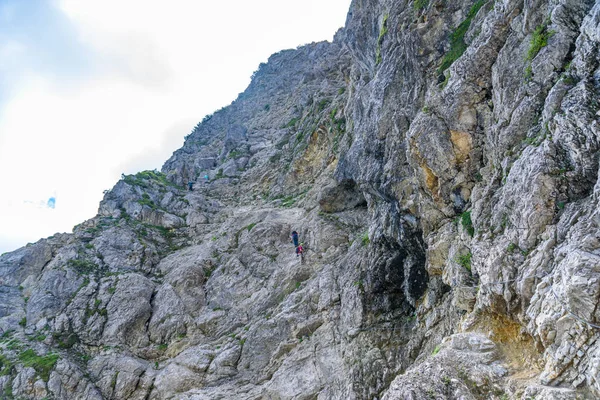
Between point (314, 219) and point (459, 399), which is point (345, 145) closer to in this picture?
point (314, 219)

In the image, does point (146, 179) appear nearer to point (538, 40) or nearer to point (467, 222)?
point (467, 222)

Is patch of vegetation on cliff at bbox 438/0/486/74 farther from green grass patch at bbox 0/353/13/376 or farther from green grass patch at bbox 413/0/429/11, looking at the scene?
green grass patch at bbox 0/353/13/376

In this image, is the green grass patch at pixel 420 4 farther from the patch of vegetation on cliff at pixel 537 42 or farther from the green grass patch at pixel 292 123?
the green grass patch at pixel 292 123

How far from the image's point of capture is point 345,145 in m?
32.0

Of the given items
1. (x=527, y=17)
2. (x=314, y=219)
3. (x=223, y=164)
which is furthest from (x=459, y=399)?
(x=223, y=164)

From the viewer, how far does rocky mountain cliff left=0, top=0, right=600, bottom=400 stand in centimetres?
1015

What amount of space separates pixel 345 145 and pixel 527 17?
19.3 meters

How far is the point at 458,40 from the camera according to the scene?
18328mm

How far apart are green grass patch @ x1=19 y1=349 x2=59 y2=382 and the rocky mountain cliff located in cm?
15

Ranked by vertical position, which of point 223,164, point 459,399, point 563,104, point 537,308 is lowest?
point 459,399

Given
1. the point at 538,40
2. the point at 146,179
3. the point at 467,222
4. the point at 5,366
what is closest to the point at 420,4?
the point at 538,40

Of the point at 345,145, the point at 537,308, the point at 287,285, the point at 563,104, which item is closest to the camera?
the point at 537,308

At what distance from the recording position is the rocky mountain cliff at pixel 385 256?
1015cm

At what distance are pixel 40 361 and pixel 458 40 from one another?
1239 inches
